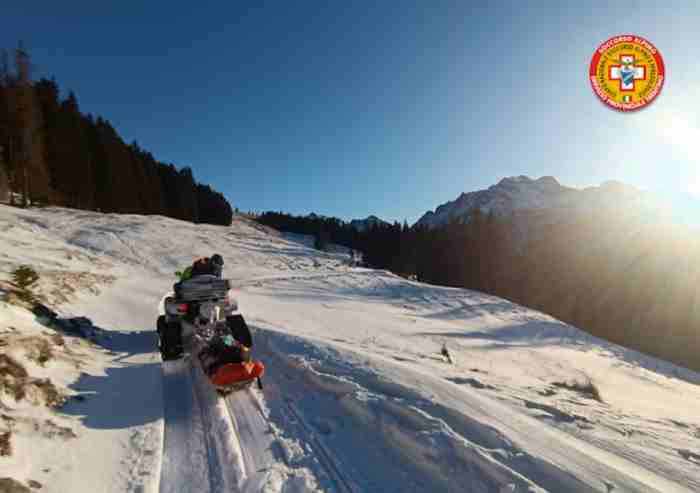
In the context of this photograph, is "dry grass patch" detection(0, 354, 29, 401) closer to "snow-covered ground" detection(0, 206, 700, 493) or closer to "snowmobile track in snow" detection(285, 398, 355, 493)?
"snow-covered ground" detection(0, 206, 700, 493)

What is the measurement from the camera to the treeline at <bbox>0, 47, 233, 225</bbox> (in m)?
28.3

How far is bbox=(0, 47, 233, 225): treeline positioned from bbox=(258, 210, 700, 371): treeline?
46550mm

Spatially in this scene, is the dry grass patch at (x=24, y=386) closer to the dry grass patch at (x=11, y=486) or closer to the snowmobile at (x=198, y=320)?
the dry grass patch at (x=11, y=486)

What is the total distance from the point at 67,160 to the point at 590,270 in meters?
74.9

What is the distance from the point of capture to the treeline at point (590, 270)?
4450cm

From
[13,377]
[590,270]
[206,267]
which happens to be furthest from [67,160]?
[590,270]

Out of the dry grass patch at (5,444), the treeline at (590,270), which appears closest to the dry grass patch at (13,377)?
the dry grass patch at (5,444)

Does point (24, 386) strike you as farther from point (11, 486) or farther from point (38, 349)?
point (11, 486)

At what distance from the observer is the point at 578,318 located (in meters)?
49.3

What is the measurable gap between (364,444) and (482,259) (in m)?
59.0

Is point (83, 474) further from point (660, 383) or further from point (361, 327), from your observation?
point (660, 383)

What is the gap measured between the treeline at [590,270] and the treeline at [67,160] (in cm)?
4655

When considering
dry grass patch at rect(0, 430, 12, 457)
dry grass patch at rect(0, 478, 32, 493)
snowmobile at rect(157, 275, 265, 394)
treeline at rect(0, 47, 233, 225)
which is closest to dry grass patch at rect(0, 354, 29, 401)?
dry grass patch at rect(0, 430, 12, 457)

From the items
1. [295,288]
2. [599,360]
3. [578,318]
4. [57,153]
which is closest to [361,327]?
[295,288]
